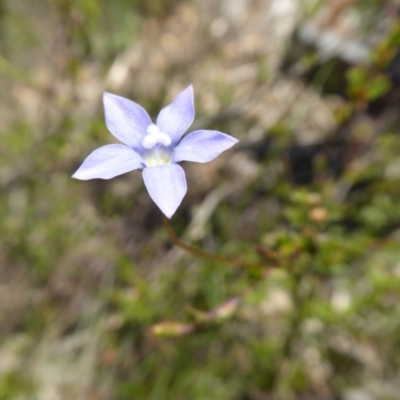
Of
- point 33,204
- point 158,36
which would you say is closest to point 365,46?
point 158,36

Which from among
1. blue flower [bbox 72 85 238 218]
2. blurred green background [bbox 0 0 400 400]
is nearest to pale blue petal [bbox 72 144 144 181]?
blue flower [bbox 72 85 238 218]

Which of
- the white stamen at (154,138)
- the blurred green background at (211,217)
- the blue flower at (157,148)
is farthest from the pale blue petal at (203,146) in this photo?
the blurred green background at (211,217)

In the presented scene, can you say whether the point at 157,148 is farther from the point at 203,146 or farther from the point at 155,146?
the point at 203,146

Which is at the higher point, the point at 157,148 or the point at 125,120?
the point at 125,120

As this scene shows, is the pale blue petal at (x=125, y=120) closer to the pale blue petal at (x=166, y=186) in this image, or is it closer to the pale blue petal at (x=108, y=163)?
the pale blue petal at (x=108, y=163)

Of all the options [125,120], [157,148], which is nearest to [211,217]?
[157,148]

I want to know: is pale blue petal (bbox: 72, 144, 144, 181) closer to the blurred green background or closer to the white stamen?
the white stamen
